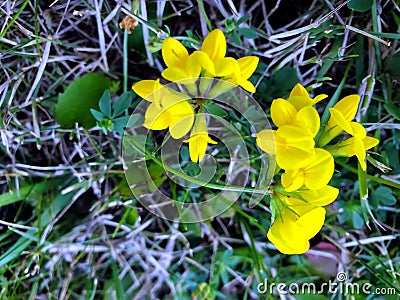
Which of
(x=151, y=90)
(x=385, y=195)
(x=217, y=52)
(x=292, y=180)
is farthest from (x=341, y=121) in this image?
(x=385, y=195)

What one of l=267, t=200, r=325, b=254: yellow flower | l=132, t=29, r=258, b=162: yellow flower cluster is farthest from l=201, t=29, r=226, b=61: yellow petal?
l=267, t=200, r=325, b=254: yellow flower

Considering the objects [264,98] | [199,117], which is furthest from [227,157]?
[199,117]

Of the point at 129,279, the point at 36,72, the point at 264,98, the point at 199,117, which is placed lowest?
the point at 129,279

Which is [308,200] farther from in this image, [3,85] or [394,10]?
[3,85]

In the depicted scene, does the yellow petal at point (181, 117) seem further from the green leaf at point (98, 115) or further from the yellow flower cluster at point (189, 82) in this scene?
the green leaf at point (98, 115)

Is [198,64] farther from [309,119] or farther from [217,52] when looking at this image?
[309,119]

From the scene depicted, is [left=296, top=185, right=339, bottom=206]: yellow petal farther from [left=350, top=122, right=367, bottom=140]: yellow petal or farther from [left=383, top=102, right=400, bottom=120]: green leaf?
[left=383, top=102, right=400, bottom=120]: green leaf
